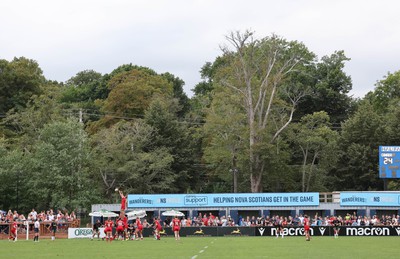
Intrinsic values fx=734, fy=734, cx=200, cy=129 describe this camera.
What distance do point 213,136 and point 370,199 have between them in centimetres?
2626

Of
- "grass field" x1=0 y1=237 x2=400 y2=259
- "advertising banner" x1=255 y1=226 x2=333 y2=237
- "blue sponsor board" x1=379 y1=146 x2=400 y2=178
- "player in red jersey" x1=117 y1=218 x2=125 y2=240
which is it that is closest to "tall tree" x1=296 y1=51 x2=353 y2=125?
"blue sponsor board" x1=379 y1=146 x2=400 y2=178

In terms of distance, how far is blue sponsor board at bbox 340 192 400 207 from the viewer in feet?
212

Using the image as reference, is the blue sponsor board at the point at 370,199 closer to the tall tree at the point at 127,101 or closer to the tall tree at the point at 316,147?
the tall tree at the point at 316,147

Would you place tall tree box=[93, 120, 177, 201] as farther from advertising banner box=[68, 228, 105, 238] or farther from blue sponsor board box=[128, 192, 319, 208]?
advertising banner box=[68, 228, 105, 238]

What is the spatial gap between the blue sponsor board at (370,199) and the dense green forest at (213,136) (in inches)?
550

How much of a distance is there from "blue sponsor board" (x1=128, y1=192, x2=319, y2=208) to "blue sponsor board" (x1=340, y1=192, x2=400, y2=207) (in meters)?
2.64

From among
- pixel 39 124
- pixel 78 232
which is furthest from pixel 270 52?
pixel 78 232

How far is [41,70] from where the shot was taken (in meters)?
104

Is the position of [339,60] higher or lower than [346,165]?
higher

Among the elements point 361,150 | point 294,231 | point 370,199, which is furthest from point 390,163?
point 361,150

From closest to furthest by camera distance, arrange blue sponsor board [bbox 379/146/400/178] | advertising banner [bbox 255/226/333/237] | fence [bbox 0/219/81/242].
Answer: advertising banner [bbox 255/226/333/237], fence [bbox 0/219/81/242], blue sponsor board [bbox 379/146/400/178]

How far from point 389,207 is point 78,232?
90.9 ft

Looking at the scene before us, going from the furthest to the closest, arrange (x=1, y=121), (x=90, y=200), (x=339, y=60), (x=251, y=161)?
(x=339, y=60), (x=1, y=121), (x=251, y=161), (x=90, y=200)

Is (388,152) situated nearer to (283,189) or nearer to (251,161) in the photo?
(251,161)
